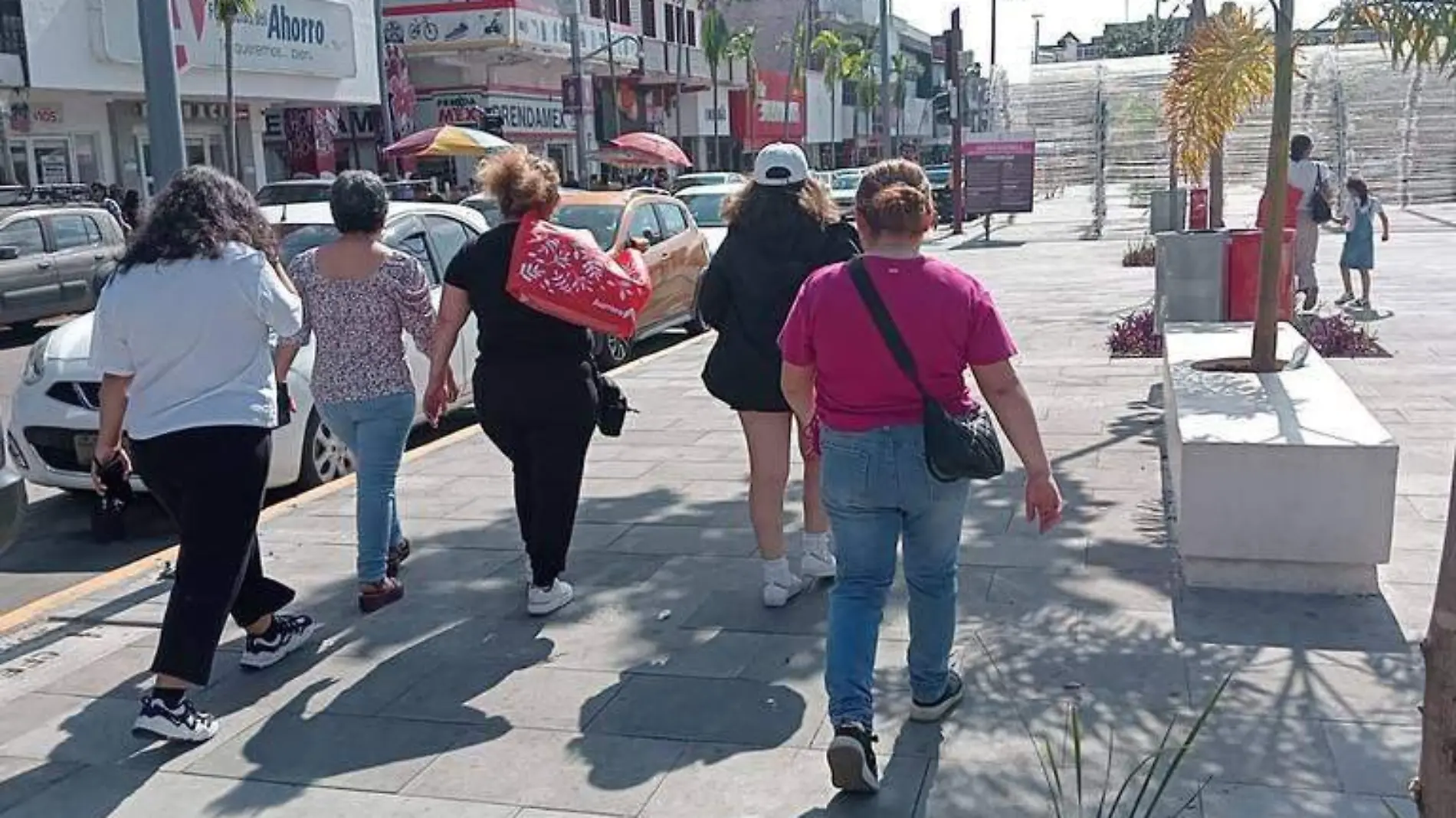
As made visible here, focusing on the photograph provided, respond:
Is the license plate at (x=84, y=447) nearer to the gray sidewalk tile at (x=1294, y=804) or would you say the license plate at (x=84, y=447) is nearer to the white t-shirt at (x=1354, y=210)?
the gray sidewalk tile at (x=1294, y=804)

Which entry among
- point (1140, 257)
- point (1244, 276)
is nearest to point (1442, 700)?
point (1244, 276)

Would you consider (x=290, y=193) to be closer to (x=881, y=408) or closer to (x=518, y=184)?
(x=518, y=184)

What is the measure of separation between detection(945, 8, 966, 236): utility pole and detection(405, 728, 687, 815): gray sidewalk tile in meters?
26.2

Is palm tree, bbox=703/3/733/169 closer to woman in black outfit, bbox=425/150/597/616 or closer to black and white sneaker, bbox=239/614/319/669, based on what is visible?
woman in black outfit, bbox=425/150/597/616

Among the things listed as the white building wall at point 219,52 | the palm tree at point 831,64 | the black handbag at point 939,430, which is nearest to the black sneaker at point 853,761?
the black handbag at point 939,430

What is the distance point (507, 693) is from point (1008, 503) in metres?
2.87

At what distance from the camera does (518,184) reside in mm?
4957

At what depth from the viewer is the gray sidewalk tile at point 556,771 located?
12.1 feet

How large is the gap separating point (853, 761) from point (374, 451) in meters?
2.46

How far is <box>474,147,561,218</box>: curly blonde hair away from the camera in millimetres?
4961

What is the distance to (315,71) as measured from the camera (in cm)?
2636

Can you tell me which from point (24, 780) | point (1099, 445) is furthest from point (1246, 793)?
point (1099, 445)

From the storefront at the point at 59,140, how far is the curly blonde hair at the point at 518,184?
18.5 m

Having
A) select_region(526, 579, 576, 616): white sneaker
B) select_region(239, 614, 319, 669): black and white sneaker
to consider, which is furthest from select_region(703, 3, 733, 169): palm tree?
select_region(239, 614, 319, 669): black and white sneaker
